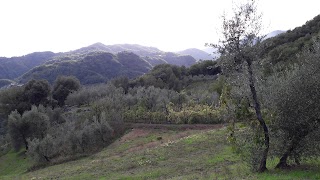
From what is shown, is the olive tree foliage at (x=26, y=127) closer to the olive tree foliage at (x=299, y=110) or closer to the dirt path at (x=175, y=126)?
the dirt path at (x=175, y=126)

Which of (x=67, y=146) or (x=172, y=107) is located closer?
(x=67, y=146)

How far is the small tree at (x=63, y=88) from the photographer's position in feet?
347

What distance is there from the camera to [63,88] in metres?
106

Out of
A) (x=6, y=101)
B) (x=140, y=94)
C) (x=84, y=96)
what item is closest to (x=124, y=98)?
(x=140, y=94)

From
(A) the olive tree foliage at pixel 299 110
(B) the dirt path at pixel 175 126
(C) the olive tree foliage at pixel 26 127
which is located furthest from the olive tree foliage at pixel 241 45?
(C) the olive tree foliage at pixel 26 127

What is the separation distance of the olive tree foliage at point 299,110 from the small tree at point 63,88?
9485cm

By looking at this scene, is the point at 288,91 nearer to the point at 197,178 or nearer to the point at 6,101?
the point at 197,178

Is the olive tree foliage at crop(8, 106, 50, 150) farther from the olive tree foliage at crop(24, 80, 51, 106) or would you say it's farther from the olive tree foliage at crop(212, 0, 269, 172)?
the olive tree foliage at crop(212, 0, 269, 172)

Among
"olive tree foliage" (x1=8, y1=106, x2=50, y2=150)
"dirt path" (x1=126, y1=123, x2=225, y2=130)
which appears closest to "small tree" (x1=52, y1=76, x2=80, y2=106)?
"olive tree foliage" (x1=8, y1=106, x2=50, y2=150)

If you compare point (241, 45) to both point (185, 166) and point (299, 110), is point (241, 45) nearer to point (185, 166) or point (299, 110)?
point (299, 110)

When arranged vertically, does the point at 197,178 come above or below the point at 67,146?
above

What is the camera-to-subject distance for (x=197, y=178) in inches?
921

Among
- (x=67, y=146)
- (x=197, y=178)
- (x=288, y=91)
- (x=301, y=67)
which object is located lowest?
(x=67, y=146)

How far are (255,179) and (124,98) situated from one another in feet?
211
